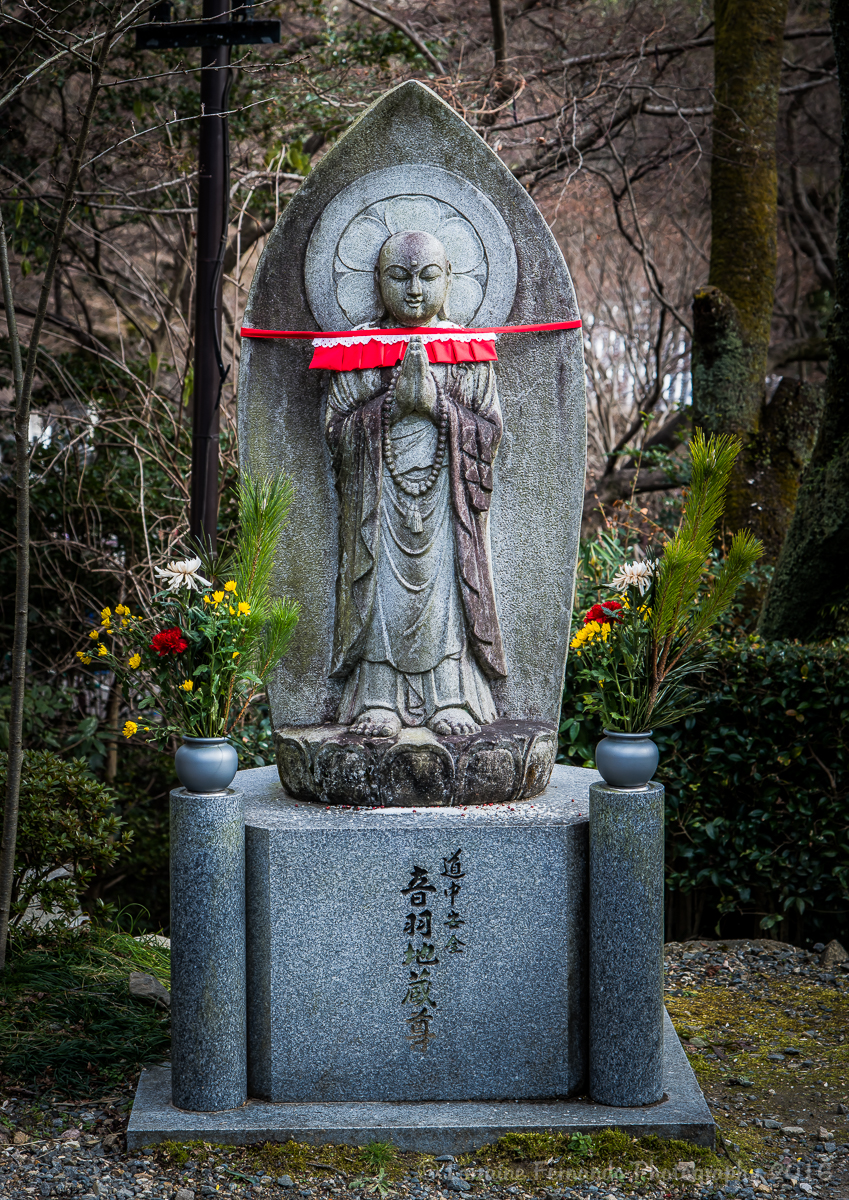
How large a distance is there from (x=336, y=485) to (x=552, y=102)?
510 cm

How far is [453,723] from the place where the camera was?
355 centimetres

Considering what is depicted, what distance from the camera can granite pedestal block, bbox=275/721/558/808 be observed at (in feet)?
11.2

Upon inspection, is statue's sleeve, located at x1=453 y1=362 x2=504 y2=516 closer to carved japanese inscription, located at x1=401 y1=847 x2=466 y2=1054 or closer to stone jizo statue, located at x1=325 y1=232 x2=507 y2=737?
stone jizo statue, located at x1=325 y1=232 x2=507 y2=737

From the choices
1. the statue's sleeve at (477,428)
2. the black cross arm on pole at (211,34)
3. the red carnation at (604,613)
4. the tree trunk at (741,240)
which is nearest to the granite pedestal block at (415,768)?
the red carnation at (604,613)

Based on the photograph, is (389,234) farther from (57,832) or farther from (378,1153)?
(378,1153)

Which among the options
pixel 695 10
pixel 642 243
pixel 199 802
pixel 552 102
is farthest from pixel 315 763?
pixel 695 10

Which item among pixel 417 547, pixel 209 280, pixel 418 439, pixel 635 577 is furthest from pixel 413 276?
pixel 209 280

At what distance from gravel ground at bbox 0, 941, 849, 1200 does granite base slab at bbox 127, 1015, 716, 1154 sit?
Result: 0.05 meters

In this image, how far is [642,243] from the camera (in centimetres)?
729

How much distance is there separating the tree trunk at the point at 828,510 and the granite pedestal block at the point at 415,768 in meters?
2.31

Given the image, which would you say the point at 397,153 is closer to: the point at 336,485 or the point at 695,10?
the point at 336,485

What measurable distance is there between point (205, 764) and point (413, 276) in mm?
1596

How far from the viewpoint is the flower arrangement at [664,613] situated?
3.26 m

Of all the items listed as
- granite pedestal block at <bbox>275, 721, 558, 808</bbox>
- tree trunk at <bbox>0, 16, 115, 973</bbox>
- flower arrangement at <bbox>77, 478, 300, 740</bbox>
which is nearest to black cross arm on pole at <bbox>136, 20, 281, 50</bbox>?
tree trunk at <bbox>0, 16, 115, 973</bbox>
